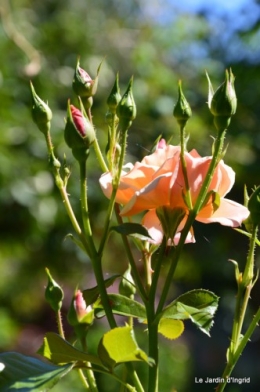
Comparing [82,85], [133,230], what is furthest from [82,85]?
[133,230]

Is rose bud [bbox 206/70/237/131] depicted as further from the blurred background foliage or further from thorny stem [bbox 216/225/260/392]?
the blurred background foliage

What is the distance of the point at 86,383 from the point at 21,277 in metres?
2.32

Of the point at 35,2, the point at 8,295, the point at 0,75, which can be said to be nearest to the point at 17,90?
the point at 0,75

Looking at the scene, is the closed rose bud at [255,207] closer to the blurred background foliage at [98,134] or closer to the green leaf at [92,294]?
the green leaf at [92,294]

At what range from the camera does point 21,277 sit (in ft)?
8.83

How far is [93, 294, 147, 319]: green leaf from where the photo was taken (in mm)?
419

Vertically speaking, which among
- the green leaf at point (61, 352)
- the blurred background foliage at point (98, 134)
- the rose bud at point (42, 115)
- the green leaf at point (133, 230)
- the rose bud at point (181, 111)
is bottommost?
the blurred background foliage at point (98, 134)

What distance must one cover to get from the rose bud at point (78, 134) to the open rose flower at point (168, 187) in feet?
0.06

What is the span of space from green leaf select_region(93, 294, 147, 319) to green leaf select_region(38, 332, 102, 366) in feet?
0.16

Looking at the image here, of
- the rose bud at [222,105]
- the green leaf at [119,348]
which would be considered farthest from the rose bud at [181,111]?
the green leaf at [119,348]

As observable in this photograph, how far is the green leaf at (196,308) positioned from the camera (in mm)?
393

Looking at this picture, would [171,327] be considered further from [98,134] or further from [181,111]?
[98,134]

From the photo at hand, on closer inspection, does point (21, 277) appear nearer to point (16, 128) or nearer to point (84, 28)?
point (16, 128)

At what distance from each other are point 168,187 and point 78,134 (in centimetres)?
5
